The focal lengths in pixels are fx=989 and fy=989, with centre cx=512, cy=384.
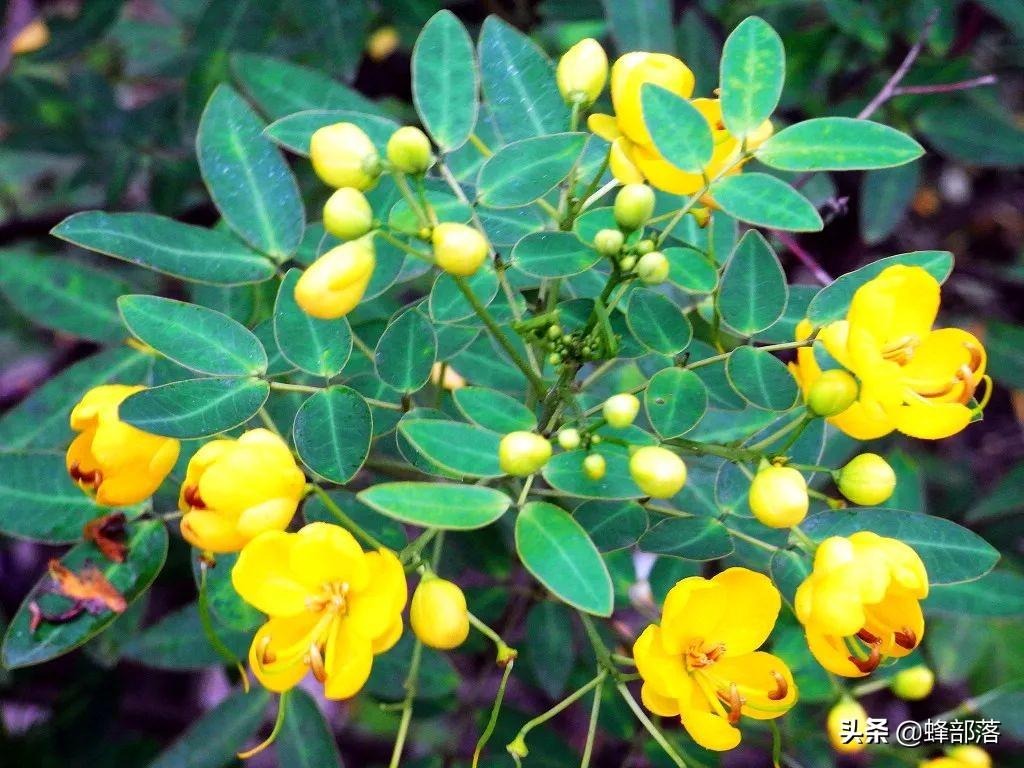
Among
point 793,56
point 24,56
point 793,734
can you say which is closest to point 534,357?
point 793,734

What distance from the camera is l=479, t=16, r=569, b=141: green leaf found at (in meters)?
1.43

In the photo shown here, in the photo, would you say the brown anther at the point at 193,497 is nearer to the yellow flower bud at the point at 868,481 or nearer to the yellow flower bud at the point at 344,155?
the yellow flower bud at the point at 344,155

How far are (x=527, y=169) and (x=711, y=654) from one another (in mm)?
677

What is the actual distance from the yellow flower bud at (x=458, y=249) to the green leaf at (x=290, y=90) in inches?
32.0

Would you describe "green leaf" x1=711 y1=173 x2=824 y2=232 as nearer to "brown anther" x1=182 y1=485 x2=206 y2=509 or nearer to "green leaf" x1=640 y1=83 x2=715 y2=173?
"green leaf" x1=640 y1=83 x2=715 y2=173

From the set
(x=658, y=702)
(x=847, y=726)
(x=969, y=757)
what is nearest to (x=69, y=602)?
(x=658, y=702)

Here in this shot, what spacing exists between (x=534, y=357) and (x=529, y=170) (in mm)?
331

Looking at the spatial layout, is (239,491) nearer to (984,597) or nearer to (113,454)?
(113,454)

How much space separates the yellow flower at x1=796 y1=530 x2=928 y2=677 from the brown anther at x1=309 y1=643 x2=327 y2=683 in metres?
0.58

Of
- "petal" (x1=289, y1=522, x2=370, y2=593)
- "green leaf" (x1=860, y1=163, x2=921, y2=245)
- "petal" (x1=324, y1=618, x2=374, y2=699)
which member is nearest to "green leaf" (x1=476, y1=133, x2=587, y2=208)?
"petal" (x1=289, y1=522, x2=370, y2=593)

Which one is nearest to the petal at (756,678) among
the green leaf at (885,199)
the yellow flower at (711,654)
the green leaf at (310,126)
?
the yellow flower at (711,654)

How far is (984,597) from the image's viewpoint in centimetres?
187

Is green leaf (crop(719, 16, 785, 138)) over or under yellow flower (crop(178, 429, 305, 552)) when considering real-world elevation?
over

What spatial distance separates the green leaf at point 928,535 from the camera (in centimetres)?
131
